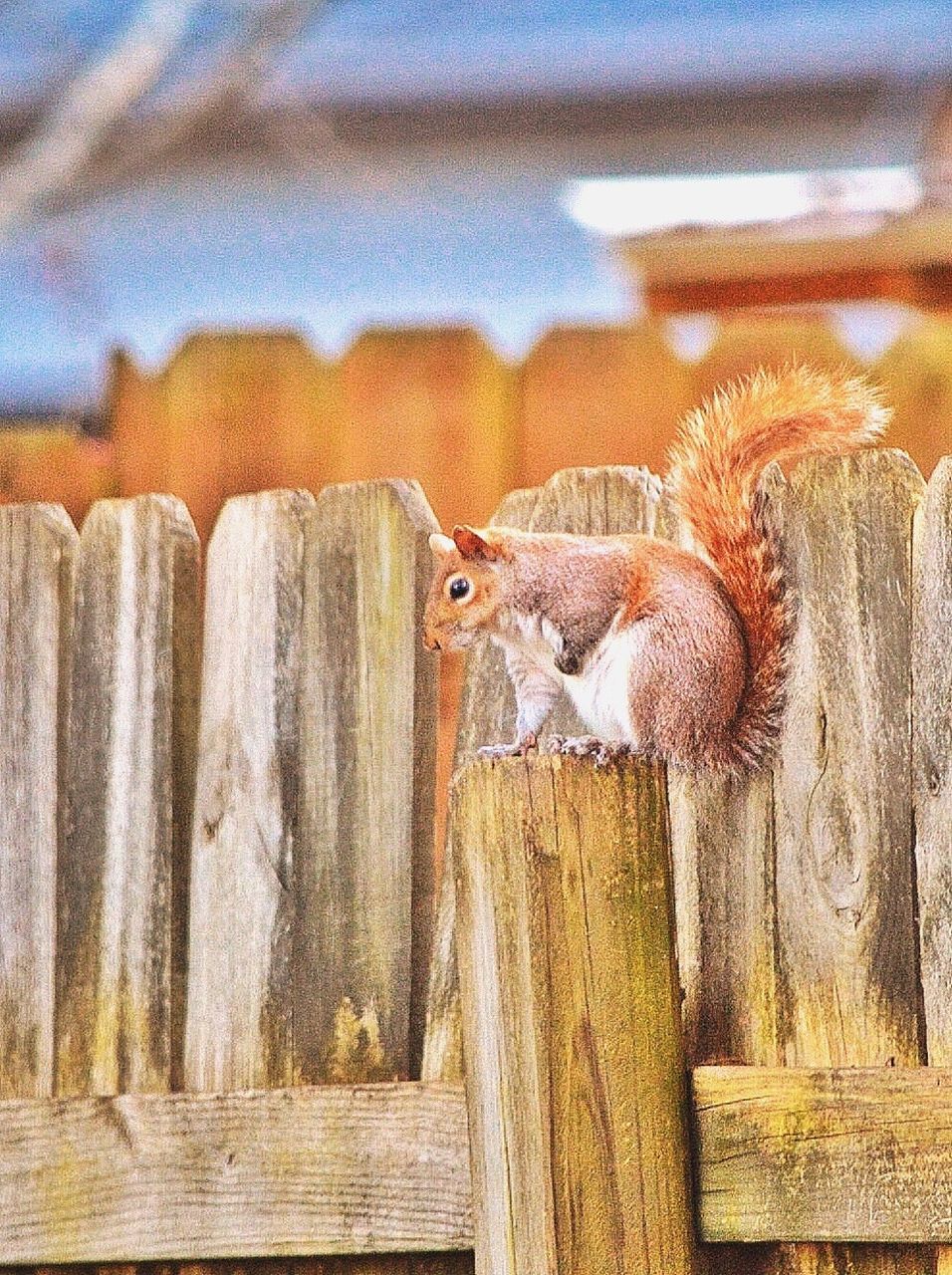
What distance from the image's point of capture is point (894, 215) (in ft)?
9.35

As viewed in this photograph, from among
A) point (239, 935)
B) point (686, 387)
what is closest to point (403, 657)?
point (239, 935)

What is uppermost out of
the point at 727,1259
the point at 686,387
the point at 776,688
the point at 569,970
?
the point at 686,387

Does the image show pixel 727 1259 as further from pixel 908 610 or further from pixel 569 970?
pixel 908 610

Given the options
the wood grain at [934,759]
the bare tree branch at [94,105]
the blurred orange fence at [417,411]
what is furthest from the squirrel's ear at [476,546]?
the blurred orange fence at [417,411]

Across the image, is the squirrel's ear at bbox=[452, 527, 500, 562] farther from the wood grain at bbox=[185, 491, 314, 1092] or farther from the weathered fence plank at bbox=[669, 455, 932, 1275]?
the weathered fence plank at bbox=[669, 455, 932, 1275]

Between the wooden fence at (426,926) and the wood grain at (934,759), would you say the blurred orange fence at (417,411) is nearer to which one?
the wooden fence at (426,926)

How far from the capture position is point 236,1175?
1756mm

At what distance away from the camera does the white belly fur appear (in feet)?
5.62

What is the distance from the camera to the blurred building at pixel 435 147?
3725 millimetres

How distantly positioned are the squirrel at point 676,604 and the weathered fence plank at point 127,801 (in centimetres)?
28

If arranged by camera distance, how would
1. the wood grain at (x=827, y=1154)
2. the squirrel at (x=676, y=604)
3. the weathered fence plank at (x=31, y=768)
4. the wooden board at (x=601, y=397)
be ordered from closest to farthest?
1. the wood grain at (x=827, y=1154)
2. the squirrel at (x=676, y=604)
3. the weathered fence plank at (x=31, y=768)
4. the wooden board at (x=601, y=397)

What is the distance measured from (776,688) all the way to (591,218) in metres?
1.51

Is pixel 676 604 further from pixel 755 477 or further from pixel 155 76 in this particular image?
pixel 155 76

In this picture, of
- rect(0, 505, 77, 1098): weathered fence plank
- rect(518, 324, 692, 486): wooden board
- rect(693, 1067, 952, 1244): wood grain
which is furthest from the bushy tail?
rect(518, 324, 692, 486): wooden board
